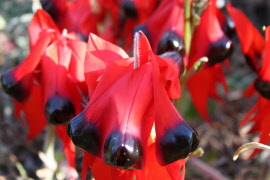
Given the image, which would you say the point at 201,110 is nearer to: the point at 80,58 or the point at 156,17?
the point at 156,17

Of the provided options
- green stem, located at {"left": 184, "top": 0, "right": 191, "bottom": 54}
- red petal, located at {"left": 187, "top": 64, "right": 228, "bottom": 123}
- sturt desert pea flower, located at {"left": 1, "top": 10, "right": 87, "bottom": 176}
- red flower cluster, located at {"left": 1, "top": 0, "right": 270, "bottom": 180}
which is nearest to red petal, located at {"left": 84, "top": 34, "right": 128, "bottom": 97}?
red flower cluster, located at {"left": 1, "top": 0, "right": 270, "bottom": 180}

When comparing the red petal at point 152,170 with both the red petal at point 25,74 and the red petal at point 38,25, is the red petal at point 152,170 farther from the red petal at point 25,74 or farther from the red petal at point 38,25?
the red petal at point 38,25

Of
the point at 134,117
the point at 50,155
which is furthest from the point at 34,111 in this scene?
the point at 134,117

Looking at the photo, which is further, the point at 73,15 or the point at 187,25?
the point at 73,15

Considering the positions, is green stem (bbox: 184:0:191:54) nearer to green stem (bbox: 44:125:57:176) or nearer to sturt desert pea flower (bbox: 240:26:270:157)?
sturt desert pea flower (bbox: 240:26:270:157)

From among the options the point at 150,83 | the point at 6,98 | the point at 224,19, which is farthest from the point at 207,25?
the point at 6,98

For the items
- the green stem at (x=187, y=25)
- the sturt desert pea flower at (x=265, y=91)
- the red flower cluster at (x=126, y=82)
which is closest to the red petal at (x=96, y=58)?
the red flower cluster at (x=126, y=82)

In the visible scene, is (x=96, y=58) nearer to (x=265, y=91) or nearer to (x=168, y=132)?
(x=168, y=132)
